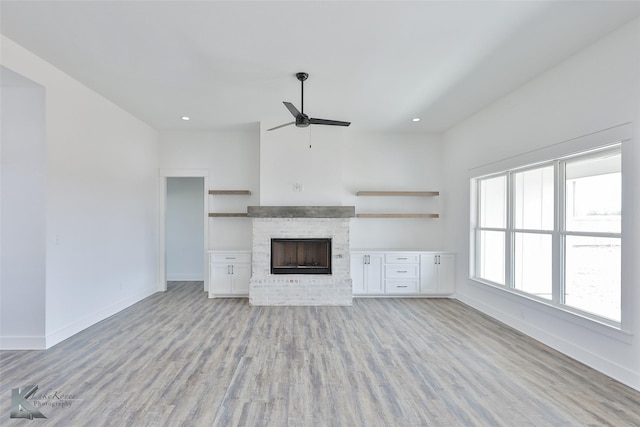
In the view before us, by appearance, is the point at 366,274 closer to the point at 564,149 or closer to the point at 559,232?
the point at 559,232

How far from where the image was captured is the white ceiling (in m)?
2.37

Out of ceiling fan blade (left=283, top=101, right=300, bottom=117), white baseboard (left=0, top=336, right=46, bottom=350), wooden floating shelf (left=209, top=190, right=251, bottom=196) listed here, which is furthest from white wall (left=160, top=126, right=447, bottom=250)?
white baseboard (left=0, top=336, right=46, bottom=350)

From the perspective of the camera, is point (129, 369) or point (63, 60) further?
point (63, 60)

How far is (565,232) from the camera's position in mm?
3234

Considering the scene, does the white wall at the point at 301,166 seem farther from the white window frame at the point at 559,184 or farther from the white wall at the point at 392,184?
the white window frame at the point at 559,184

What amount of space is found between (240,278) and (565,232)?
4.61 m

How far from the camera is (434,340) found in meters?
3.50

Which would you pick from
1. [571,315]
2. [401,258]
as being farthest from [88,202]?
[571,315]

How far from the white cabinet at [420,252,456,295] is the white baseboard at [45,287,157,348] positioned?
16.1 ft

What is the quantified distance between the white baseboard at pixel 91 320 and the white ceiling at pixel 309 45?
2942 mm

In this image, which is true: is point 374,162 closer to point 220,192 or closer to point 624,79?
point 220,192

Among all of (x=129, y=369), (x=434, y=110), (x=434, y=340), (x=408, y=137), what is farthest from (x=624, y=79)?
(x=129, y=369)

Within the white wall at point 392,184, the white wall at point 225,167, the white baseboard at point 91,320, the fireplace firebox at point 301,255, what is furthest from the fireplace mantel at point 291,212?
the white baseboard at point 91,320

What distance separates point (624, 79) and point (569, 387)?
8.71ft
